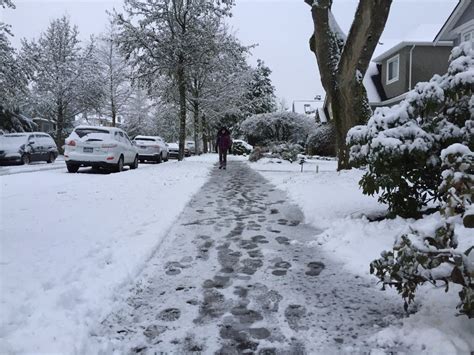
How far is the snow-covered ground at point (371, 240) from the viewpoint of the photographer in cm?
279

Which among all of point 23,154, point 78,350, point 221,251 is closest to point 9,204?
point 221,251

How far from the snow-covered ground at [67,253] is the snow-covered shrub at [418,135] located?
3012mm

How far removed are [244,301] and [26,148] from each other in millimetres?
18406

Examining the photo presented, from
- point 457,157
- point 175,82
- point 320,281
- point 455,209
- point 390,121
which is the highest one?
point 175,82

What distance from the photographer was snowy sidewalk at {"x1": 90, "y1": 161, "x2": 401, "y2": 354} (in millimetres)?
2924

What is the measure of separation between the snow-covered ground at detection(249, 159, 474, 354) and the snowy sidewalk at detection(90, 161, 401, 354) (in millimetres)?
221

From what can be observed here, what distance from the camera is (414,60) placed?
22.4 meters

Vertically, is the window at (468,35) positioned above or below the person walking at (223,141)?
above

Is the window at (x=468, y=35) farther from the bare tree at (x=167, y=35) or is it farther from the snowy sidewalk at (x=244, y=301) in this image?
the snowy sidewalk at (x=244, y=301)

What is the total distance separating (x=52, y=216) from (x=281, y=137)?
99.3 ft

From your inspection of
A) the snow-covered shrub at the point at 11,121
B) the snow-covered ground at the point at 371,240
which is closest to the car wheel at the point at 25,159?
the snow-covered shrub at the point at 11,121

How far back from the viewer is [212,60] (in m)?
20.6

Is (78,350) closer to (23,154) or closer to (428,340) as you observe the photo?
(428,340)

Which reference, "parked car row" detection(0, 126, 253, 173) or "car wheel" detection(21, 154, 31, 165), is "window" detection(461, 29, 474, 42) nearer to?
"parked car row" detection(0, 126, 253, 173)
